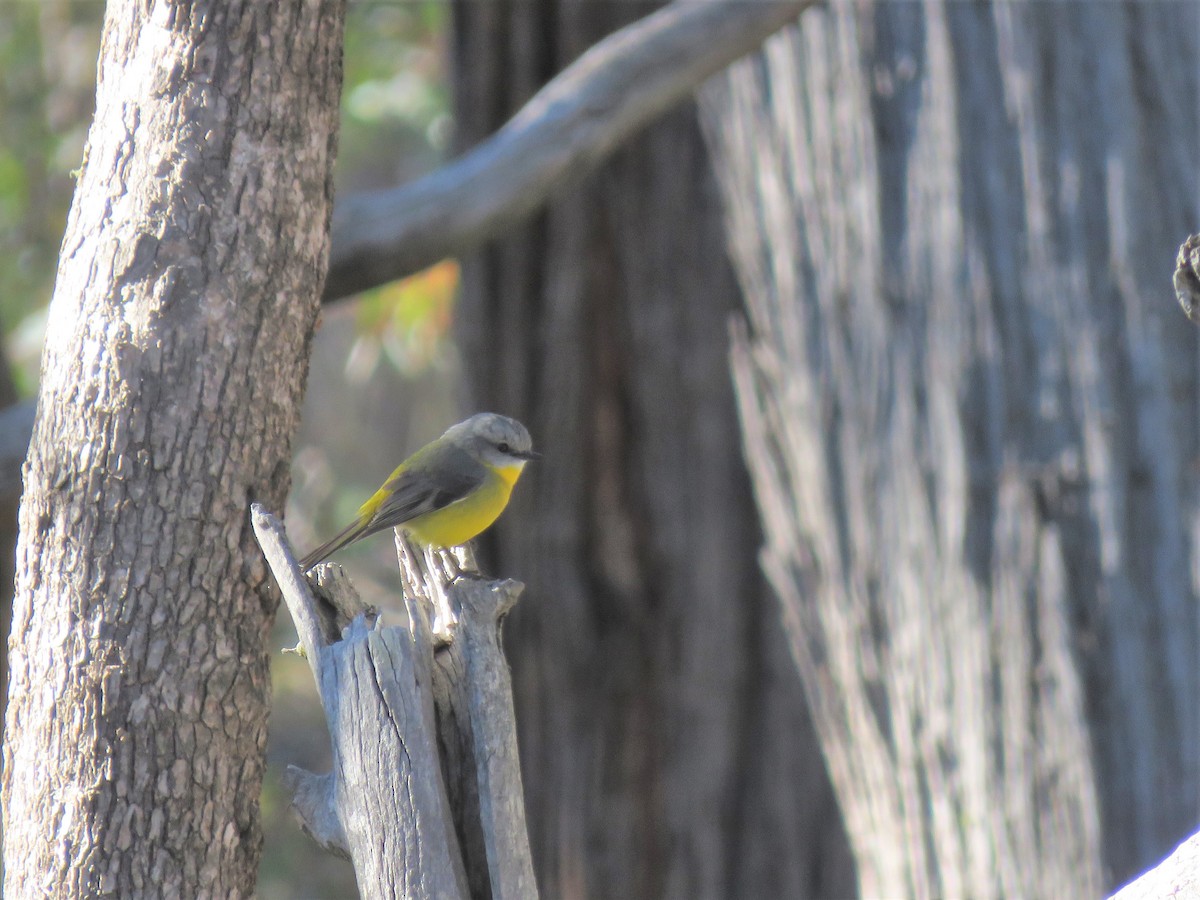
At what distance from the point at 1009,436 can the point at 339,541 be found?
96.4 inches

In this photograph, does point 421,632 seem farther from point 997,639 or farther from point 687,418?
point 687,418

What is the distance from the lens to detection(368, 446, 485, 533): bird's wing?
3.73 meters

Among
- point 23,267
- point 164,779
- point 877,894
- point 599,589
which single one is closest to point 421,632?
point 164,779

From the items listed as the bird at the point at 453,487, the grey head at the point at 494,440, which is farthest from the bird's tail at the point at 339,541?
the grey head at the point at 494,440

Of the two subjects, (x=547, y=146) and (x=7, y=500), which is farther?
(x=547, y=146)

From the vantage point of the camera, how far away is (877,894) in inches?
196

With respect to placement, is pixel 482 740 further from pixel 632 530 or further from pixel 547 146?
pixel 632 530

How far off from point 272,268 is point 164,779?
1044 mm

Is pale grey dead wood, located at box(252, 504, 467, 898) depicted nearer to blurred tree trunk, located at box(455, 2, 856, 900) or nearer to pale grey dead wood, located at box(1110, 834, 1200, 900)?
pale grey dead wood, located at box(1110, 834, 1200, 900)

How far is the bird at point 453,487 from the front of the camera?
12.3 feet

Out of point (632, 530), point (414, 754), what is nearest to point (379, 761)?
point (414, 754)

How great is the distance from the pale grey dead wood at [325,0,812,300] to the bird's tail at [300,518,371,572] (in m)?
0.74

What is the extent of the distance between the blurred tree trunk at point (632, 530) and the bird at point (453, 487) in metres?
2.31

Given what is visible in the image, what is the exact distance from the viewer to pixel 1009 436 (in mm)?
4613
